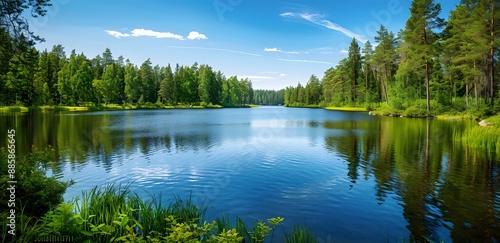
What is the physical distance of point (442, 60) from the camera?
2319 inches

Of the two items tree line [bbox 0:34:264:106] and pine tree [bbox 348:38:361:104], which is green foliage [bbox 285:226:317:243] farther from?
pine tree [bbox 348:38:361:104]

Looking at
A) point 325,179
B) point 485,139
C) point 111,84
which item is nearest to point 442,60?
point 485,139

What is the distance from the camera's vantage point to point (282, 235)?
361 inches

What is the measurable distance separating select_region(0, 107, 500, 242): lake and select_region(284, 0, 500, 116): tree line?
2529 cm

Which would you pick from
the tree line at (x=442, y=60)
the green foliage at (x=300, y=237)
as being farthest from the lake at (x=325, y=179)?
the tree line at (x=442, y=60)

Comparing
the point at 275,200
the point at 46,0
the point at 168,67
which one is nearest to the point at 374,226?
the point at 275,200

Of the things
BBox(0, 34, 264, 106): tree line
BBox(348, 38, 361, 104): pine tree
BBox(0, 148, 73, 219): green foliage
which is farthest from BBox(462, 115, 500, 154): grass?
BBox(348, 38, 361, 104): pine tree

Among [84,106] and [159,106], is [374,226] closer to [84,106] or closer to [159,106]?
[84,106]

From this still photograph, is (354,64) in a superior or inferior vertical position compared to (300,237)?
superior

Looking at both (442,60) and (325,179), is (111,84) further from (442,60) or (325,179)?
(325,179)

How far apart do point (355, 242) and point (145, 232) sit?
5.78 m

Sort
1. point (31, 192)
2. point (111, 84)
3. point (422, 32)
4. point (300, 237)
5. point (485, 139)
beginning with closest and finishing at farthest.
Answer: point (300, 237) < point (31, 192) < point (485, 139) < point (422, 32) < point (111, 84)

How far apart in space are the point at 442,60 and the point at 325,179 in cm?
5624

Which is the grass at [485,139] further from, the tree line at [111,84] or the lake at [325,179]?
the tree line at [111,84]
